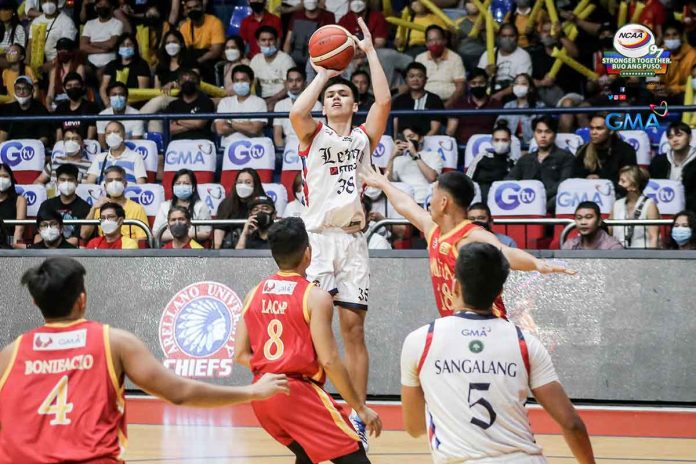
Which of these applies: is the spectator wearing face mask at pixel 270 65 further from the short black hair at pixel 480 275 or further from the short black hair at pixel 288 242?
the short black hair at pixel 480 275

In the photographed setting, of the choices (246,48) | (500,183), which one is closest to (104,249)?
(500,183)

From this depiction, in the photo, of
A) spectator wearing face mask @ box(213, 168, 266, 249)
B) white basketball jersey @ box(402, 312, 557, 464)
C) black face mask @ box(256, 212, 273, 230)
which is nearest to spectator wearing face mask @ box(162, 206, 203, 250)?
spectator wearing face mask @ box(213, 168, 266, 249)

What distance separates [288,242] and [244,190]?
6.17m

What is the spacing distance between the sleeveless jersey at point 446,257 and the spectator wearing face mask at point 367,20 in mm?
8025

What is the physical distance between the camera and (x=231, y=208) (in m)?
12.3

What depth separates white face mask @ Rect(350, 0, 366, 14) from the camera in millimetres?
15250

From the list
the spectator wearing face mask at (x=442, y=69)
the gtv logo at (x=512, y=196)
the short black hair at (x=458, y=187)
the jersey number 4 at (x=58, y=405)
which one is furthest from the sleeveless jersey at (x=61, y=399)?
the spectator wearing face mask at (x=442, y=69)

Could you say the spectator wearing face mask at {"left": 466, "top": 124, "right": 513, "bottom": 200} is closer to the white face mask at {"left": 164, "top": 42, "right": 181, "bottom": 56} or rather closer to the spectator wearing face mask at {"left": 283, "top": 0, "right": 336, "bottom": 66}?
the spectator wearing face mask at {"left": 283, "top": 0, "right": 336, "bottom": 66}

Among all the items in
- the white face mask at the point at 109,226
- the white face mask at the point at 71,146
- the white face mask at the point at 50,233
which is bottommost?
the white face mask at the point at 50,233

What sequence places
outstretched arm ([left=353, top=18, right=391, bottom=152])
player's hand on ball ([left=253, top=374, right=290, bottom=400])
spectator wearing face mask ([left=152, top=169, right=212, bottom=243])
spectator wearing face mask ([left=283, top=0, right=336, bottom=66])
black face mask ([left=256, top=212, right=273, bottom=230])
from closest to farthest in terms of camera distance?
player's hand on ball ([left=253, top=374, right=290, bottom=400])
outstretched arm ([left=353, top=18, right=391, bottom=152])
black face mask ([left=256, top=212, right=273, bottom=230])
spectator wearing face mask ([left=152, top=169, right=212, bottom=243])
spectator wearing face mask ([left=283, top=0, right=336, bottom=66])

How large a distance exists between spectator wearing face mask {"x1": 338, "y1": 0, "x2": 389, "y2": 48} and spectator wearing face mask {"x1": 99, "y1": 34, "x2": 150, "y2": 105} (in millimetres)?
2736

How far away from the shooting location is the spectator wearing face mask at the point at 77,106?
15.1 m

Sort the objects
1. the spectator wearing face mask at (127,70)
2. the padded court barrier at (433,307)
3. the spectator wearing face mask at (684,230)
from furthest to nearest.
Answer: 1. the spectator wearing face mask at (127,70)
2. the spectator wearing face mask at (684,230)
3. the padded court barrier at (433,307)

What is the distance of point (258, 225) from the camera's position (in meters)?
11.5
